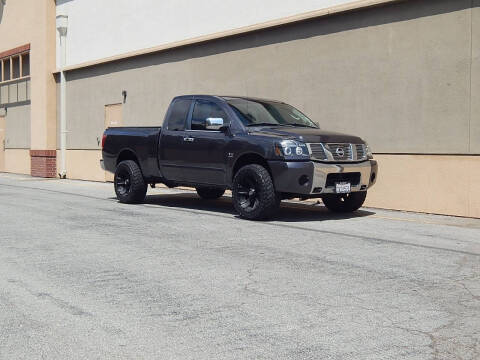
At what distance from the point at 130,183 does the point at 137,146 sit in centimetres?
69

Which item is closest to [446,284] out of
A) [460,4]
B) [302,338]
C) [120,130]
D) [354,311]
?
[354,311]

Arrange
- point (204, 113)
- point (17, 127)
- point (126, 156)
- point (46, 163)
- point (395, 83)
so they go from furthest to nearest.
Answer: point (17, 127), point (46, 163), point (126, 156), point (395, 83), point (204, 113)

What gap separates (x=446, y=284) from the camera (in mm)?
5781

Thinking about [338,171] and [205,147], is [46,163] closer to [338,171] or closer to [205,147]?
[205,147]

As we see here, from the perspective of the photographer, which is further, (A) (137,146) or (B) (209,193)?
(B) (209,193)

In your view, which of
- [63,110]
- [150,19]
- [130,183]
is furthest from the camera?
[63,110]

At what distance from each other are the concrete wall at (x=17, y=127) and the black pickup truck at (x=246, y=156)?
14.3 metres

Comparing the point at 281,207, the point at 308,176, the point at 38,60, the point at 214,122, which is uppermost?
the point at 38,60

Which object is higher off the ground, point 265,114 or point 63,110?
point 63,110

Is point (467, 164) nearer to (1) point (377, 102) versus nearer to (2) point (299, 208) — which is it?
(1) point (377, 102)

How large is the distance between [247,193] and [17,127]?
62.3 feet

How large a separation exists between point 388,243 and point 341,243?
0.57 metres

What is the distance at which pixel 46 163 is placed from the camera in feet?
78.4

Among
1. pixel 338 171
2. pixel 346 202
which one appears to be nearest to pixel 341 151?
pixel 338 171
